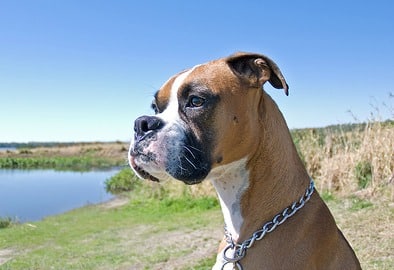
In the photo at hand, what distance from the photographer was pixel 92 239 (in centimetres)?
988

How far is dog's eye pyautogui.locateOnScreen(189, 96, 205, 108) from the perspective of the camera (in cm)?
252

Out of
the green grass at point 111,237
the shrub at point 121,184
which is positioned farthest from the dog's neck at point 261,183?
the shrub at point 121,184

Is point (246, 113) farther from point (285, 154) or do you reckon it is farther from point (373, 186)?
point (373, 186)

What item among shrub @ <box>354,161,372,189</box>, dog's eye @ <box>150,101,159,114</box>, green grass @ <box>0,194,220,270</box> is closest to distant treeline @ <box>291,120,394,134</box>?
shrub @ <box>354,161,372,189</box>

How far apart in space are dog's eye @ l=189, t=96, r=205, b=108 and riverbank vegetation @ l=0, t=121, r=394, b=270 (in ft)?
10.8

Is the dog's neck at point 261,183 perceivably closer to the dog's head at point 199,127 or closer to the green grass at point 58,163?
the dog's head at point 199,127

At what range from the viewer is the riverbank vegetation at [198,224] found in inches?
261

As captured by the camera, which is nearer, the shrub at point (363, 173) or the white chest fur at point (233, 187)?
the white chest fur at point (233, 187)

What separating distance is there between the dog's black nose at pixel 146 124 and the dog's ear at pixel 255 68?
527 millimetres

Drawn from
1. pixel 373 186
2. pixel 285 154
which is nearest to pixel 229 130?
pixel 285 154

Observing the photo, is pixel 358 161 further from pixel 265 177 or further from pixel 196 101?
pixel 196 101

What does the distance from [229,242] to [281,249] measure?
33cm

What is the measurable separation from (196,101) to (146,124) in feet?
0.95

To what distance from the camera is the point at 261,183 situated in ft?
8.41
